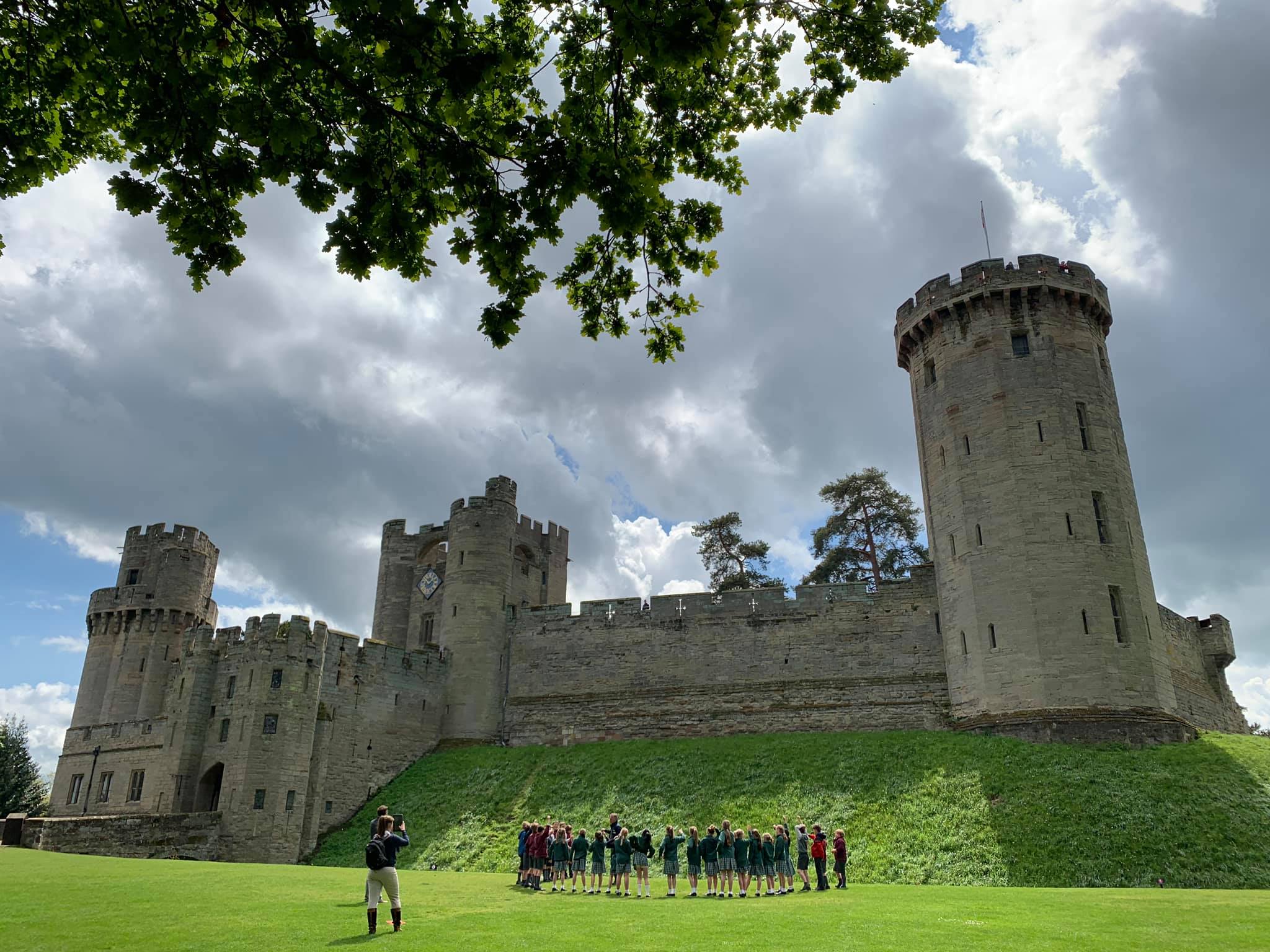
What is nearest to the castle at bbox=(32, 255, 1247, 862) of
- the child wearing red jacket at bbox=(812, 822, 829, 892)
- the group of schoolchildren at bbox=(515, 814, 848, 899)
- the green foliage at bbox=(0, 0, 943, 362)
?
the child wearing red jacket at bbox=(812, 822, 829, 892)

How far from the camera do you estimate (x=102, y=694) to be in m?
39.4

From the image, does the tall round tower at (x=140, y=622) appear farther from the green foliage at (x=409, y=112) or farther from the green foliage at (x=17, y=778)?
the green foliage at (x=409, y=112)

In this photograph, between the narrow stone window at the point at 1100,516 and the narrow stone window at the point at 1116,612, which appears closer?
the narrow stone window at the point at 1116,612

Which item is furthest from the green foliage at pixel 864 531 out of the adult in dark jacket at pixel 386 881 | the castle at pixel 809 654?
the adult in dark jacket at pixel 386 881

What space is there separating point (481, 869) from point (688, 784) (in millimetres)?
6538

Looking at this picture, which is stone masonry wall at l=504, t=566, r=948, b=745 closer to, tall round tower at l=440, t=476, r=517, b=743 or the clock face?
tall round tower at l=440, t=476, r=517, b=743

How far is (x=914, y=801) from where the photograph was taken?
74.7 feet

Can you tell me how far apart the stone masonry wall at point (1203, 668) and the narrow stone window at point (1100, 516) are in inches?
212

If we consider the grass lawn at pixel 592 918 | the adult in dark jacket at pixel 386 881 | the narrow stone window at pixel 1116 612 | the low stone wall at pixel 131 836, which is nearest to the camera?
the grass lawn at pixel 592 918

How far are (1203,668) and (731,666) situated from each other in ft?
60.3

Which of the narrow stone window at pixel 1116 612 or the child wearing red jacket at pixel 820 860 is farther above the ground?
the narrow stone window at pixel 1116 612

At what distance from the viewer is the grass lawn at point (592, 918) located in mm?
9594

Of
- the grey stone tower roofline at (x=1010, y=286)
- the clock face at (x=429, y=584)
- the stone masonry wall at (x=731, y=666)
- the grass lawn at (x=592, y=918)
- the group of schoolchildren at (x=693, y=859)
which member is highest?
the grey stone tower roofline at (x=1010, y=286)

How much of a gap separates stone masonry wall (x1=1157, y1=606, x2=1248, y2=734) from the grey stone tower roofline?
453 inches
